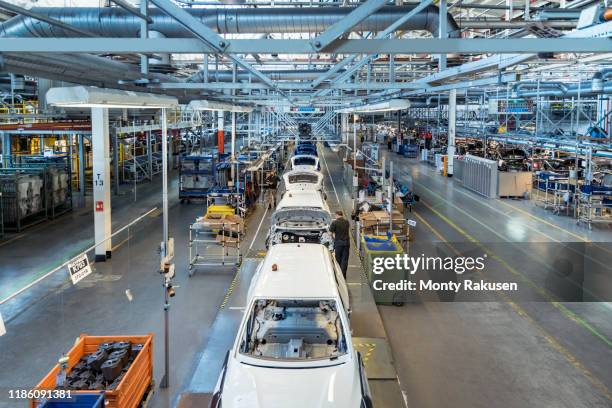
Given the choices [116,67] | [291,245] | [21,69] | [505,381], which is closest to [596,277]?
[505,381]

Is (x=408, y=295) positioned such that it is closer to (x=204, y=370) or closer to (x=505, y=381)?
(x=505, y=381)

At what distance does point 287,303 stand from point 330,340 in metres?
0.63

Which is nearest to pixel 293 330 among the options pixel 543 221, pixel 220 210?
pixel 220 210

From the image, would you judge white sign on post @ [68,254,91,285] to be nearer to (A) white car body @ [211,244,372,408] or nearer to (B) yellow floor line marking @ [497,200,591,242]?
(A) white car body @ [211,244,372,408]

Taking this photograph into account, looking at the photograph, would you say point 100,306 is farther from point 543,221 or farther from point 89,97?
point 543,221

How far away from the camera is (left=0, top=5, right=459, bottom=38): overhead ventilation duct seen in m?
8.69

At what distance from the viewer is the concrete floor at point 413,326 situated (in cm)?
628

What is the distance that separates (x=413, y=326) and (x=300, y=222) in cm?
361

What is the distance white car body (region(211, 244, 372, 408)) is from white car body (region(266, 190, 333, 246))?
2638mm

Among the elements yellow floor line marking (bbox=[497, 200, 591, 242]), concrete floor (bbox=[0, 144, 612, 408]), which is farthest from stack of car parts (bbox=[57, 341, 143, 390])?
yellow floor line marking (bbox=[497, 200, 591, 242])

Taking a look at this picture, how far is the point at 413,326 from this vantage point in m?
8.14

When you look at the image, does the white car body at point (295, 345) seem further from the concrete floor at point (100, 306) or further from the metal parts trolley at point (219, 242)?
the metal parts trolley at point (219, 242)

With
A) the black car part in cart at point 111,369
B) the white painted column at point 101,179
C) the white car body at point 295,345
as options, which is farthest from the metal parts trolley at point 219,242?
the black car part in cart at point 111,369

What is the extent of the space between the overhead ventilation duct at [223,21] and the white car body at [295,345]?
427 cm
